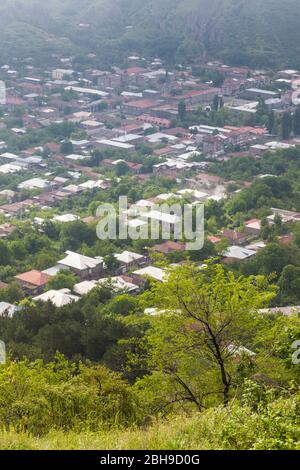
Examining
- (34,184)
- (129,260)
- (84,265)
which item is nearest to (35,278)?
(84,265)

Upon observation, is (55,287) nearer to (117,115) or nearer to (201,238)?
(201,238)

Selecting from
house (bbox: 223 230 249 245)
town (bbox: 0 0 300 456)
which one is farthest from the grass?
house (bbox: 223 230 249 245)

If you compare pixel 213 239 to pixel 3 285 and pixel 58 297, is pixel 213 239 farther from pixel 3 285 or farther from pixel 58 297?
pixel 3 285

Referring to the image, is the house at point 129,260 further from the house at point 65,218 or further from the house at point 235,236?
the house at point 65,218

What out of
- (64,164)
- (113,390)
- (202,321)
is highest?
(202,321)

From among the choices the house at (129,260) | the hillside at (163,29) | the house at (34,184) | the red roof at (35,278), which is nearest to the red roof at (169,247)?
the house at (129,260)

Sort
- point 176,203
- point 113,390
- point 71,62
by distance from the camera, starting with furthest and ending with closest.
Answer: point 71,62 → point 176,203 → point 113,390

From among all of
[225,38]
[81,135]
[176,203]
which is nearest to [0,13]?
[225,38]
